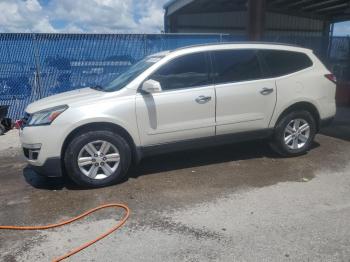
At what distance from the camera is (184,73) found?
5.01m

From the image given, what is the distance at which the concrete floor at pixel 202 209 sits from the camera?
127 inches

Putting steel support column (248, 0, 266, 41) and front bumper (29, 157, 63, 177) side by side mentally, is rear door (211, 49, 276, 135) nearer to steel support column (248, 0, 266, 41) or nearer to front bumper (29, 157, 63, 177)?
front bumper (29, 157, 63, 177)

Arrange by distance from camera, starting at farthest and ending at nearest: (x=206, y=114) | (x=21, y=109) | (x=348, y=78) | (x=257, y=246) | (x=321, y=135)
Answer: (x=348, y=78) → (x=21, y=109) → (x=321, y=135) → (x=206, y=114) → (x=257, y=246)

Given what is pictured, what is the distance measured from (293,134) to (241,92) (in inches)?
48.1

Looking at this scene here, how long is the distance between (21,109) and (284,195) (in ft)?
23.1

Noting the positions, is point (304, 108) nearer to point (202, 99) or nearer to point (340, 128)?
point (202, 99)

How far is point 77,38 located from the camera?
923cm

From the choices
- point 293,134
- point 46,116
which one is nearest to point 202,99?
point 293,134

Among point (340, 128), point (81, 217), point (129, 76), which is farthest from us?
point (340, 128)

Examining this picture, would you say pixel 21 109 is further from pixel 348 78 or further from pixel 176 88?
pixel 348 78

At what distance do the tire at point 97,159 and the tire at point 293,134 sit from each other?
93.6 inches

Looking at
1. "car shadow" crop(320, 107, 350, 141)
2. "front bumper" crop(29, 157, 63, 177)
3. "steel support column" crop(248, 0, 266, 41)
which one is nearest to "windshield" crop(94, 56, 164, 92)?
"front bumper" crop(29, 157, 63, 177)

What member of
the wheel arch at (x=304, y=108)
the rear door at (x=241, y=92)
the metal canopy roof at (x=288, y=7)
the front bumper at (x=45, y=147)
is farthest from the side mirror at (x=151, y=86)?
the metal canopy roof at (x=288, y=7)

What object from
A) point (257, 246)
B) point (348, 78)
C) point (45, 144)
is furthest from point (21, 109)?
point (348, 78)
